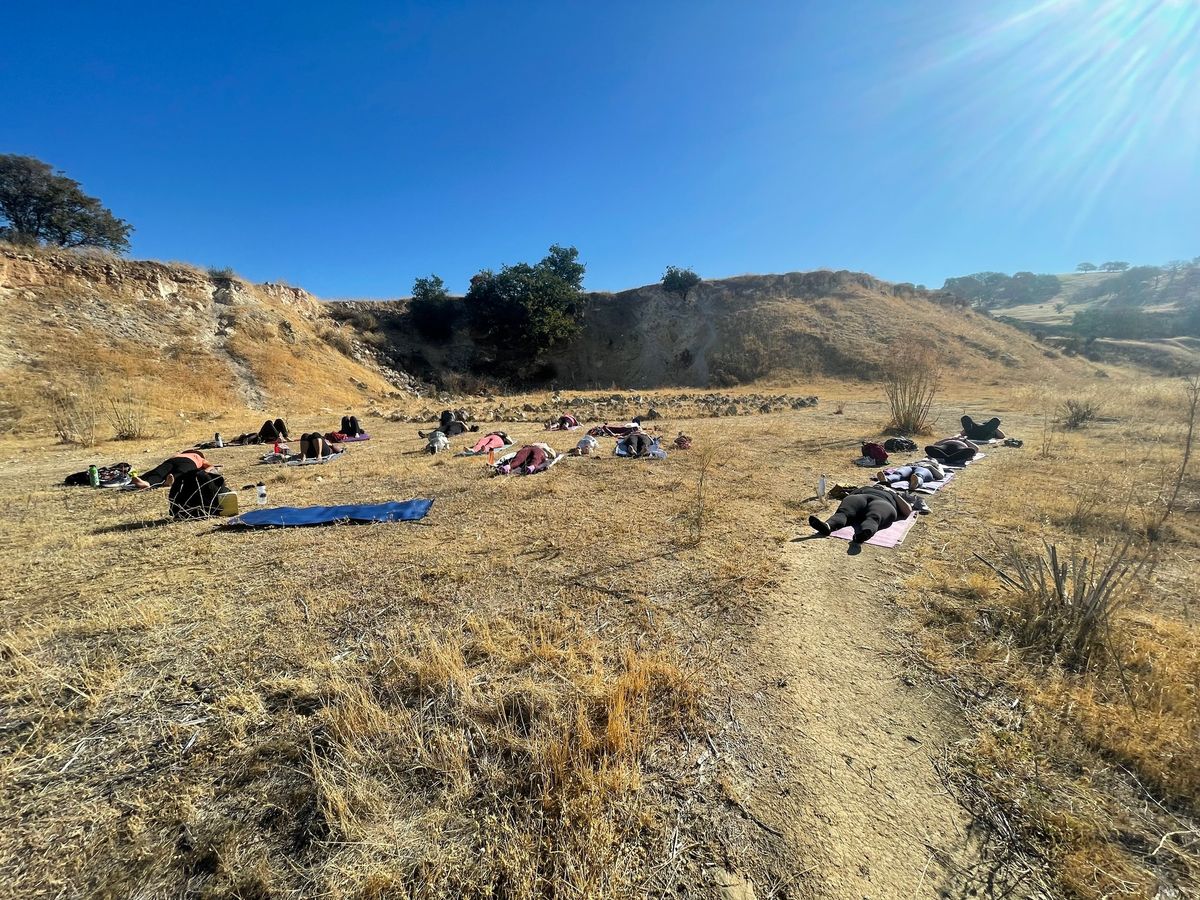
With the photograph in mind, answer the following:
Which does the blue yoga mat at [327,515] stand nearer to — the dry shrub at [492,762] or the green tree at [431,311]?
the dry shrub at [492,762]

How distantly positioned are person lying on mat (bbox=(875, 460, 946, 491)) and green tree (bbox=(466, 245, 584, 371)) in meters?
30.5

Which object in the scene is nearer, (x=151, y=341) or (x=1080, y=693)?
(x=1080, y=693)

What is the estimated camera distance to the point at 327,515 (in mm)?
6230

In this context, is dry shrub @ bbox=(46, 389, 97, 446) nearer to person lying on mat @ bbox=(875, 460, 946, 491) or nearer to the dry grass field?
the dry grass field

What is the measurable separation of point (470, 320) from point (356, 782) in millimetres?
38939

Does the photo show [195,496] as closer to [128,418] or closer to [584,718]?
[584,718]

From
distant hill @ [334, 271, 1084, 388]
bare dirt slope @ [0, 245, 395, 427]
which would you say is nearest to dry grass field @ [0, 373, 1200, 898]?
bare dirt slope @ [0, 245, 395, 427]

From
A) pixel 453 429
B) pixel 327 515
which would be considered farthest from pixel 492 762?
pixel 453 429

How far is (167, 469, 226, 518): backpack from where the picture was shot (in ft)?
20.3

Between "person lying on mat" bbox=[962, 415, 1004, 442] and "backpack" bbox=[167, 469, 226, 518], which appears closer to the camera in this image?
"backpack" bbox=[167, 469, 226, 518]

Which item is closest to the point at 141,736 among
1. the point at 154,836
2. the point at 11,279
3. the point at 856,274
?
the point at 154,836

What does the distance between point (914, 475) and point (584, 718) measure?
714 centimetres

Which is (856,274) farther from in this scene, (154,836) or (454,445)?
(154,836)

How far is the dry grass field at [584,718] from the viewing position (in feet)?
6.25
